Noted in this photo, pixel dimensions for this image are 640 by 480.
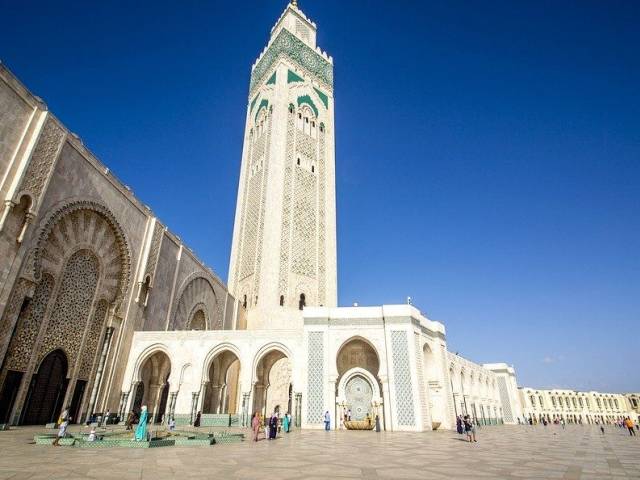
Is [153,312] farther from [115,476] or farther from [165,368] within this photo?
[115,476]

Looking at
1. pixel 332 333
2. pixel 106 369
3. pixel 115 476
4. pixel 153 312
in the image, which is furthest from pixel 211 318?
pixel 115 476

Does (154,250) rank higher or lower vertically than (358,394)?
higher

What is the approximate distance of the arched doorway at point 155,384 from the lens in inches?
583

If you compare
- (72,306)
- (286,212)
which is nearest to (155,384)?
(72,306)

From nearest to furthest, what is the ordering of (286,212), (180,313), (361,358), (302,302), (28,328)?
(28,328) < (361,358) < (180,313) < (302,302) < (286,212)

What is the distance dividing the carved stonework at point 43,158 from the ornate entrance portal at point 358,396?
1168 cm

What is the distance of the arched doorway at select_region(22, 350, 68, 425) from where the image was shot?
9914mm

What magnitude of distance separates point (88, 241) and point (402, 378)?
448 inches

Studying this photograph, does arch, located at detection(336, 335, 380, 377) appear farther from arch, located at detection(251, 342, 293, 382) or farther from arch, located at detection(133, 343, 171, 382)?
arch, located at detection(133, 343, 171, 382)

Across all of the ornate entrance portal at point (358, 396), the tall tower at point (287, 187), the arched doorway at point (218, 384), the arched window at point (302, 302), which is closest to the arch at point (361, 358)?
the ornate entrance portal at point (358, 396)

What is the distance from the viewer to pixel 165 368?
51.2 feet

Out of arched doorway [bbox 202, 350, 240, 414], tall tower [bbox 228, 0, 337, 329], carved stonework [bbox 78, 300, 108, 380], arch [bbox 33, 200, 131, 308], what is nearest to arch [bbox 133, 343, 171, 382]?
carved stonework [bbox 78, 300, 108, 380]

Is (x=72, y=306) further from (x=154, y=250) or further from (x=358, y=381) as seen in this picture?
(x=358, y=381)

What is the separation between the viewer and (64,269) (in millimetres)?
10906
